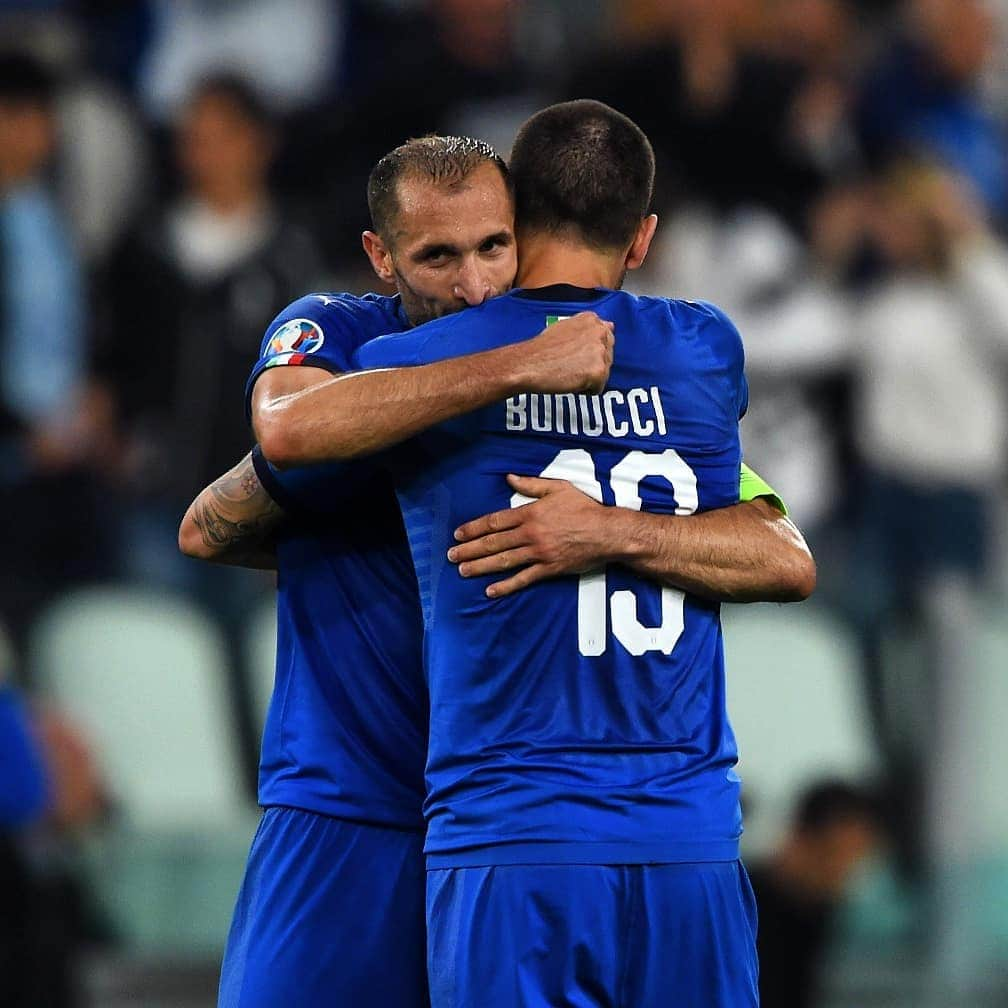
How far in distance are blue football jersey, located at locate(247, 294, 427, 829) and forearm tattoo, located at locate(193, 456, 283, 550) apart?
5cm

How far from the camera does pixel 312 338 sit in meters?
3.59

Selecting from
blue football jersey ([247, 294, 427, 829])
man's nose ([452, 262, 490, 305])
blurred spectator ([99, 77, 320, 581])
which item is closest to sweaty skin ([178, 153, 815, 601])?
man's nose ([452, 262, 490, 305])

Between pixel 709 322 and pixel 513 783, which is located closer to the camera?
pixel 513 783

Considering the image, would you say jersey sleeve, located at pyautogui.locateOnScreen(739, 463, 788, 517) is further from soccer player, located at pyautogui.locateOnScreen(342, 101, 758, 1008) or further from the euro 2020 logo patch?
the euro 2020 logo patch

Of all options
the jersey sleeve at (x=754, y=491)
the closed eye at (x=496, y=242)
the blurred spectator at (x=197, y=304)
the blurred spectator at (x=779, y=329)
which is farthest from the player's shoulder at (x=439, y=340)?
the blurred spectator at (x=779, y=329)

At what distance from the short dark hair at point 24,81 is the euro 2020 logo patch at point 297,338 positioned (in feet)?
15.3

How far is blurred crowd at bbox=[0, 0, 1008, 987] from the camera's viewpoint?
772 cm

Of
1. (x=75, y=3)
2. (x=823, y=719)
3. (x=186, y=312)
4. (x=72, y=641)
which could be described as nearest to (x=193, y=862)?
(x=72, y=641)

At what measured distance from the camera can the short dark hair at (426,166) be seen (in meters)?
3.52

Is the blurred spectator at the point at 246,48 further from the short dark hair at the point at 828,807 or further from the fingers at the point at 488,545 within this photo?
the fingers at the point at 488,545

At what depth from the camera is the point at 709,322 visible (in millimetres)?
3570

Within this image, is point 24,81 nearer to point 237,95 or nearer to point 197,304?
point 237,95

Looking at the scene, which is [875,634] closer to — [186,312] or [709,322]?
[186,312]

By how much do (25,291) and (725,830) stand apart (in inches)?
198
